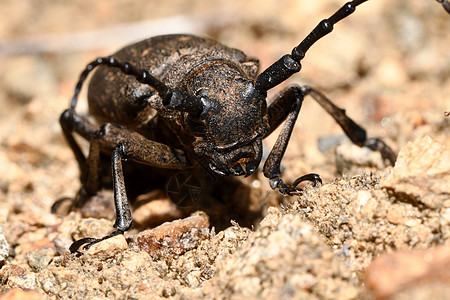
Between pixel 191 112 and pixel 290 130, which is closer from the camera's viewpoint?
pixel 191 112

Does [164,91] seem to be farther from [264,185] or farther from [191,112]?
[264,185]

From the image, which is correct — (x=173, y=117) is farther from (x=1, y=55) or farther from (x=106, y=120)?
(x=1, y=55)

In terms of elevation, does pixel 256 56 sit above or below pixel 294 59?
above

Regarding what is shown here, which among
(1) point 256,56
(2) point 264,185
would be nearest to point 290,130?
(2) point 264,185

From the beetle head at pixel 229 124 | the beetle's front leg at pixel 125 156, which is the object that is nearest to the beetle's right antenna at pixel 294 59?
the beetle head at pixel 229 124

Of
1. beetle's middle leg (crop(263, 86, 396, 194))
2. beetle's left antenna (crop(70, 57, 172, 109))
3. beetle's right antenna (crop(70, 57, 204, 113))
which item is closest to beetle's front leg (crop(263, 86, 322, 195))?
beetle's middle leg (crop(263, 86, 396, 194))
